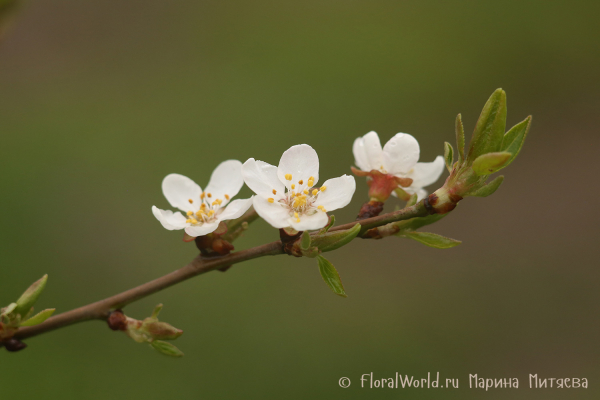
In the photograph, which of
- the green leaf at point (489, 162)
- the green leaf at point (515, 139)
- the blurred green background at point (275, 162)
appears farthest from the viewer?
the blurred green background at point (275, 162)

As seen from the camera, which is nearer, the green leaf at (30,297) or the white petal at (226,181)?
the green leaf at (30,297)

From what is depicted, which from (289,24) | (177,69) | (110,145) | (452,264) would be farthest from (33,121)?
(452,264)

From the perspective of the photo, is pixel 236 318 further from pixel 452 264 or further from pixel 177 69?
pixel 177 69

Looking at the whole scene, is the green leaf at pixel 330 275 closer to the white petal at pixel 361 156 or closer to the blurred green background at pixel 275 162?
the white petal at pixel 361 156

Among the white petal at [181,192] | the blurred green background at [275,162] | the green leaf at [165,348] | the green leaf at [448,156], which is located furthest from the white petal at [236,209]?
the blurred green background at [275,162]

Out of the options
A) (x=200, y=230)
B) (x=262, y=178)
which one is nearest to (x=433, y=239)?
(x=262, y=178)
